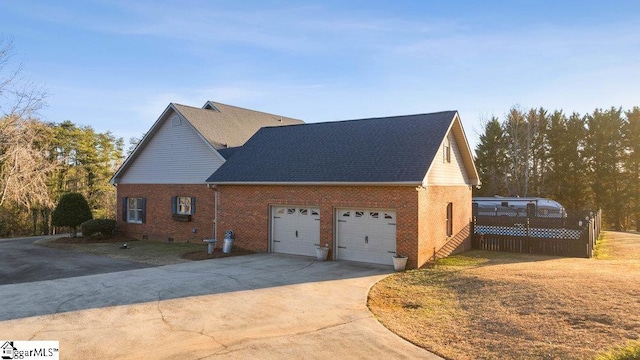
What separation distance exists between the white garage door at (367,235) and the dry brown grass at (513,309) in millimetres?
1831

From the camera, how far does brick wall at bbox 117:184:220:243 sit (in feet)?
74.4

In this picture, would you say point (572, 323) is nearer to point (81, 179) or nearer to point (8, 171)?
point (8, 171)

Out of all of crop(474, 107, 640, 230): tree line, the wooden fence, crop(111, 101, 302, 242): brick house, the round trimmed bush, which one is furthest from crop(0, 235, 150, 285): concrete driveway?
crop(474, 107, 640, 230): tree line

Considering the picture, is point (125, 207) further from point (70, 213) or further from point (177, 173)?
point (177, 173)

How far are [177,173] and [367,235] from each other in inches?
500

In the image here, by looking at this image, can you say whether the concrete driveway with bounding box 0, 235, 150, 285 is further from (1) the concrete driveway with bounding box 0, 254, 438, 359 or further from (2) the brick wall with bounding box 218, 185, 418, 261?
(2) the brick wall with bounding box 218, 185, 418, 261

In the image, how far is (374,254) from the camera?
16.2 metres

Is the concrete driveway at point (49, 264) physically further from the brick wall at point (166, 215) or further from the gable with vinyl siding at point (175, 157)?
the gable with vinyl siding at point (175, 157)

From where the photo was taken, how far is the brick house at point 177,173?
22.9 m

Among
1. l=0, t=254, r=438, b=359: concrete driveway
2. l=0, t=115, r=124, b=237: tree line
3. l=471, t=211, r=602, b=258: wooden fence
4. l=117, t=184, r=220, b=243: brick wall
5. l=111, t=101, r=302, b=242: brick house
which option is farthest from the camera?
l=0, t=115, r=124, b=237: tree line

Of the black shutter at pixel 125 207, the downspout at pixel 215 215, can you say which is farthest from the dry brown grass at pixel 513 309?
the black shutter at pixel 125 207

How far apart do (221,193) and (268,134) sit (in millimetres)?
4700

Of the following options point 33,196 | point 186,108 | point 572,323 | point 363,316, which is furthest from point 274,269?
point 33,196

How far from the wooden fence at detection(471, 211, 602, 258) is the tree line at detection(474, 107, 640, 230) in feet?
85.9
